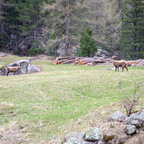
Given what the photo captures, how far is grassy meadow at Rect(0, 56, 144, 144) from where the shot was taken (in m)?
7.09

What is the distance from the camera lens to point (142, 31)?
107 ft

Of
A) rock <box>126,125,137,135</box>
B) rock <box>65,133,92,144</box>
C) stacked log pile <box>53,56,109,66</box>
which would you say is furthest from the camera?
stacked log pile <box>53,56,109,66</box>

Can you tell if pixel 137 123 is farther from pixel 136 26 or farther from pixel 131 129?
pixel 136 26

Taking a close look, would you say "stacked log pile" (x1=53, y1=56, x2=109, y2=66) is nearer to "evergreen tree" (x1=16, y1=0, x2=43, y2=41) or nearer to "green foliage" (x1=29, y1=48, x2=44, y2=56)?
"green foliage" (x1=29, y1=48, x2=44, y2=56)

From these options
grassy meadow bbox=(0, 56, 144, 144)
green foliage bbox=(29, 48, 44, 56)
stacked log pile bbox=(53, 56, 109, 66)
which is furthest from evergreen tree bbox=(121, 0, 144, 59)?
grassy meadow bbox=(0, 56, 144, 144)

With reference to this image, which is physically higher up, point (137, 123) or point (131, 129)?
point (137, 123)

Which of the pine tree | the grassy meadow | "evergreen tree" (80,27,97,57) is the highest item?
the pine tree

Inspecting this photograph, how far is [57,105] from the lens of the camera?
9.79 m

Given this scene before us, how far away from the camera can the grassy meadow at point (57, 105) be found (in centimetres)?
709

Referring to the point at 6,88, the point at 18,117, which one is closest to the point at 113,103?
the point at 18,117

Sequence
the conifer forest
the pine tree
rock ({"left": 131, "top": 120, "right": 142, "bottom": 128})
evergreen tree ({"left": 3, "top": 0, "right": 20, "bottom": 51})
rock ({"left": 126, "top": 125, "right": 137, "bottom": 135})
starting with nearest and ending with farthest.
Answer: rock ({"left": 126, "top": 125, "right": 137, "bottom": 135}), rock ({"left": 131, "top": 120, "right": 142, "bottom": 128}), the pine tree, the conifer forest, evergreen tree ({"left": 3, "top": 0, "right": 20, "bottom": 51})

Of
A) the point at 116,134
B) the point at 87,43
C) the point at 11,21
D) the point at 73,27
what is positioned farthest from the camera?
the point at 11,21

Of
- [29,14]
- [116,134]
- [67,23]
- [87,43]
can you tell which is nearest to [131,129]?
[116,134]

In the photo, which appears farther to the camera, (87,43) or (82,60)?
(87,43)
